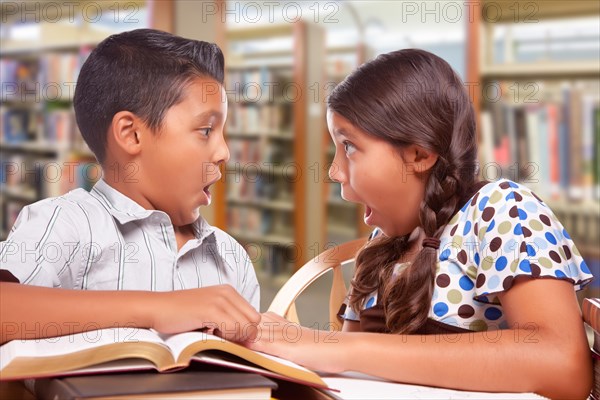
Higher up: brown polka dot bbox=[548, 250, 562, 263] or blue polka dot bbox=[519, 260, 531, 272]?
brown polka dot bbox=[548, 250, 562, 263]

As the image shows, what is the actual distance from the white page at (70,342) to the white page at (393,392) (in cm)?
18

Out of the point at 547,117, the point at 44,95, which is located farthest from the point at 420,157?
the point at 44,95

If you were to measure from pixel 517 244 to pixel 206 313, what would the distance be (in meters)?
0.37

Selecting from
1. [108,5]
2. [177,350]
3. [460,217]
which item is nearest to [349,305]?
[460,217]

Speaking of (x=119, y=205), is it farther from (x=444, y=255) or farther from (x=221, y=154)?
(x=444, y=255)

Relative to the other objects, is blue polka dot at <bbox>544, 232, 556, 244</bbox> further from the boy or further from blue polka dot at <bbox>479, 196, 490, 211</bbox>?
the boy

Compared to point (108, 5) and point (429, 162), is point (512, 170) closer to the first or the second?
point (429, 162)

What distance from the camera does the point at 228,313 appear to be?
25.9 inches

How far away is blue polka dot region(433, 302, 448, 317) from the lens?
0.86 meters

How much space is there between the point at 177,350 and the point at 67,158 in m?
3.74

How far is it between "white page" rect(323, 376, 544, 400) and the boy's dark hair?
0.43 m

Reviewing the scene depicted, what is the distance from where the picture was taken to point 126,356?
0.52m

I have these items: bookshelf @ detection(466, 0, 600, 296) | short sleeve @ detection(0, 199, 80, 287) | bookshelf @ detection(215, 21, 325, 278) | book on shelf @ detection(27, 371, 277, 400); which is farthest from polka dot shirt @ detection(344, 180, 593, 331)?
bookshelf @ detection(215, 21, 325, 278)

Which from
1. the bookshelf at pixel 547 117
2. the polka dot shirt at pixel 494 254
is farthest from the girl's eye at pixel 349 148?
the bookshelf at pixel 547 117
